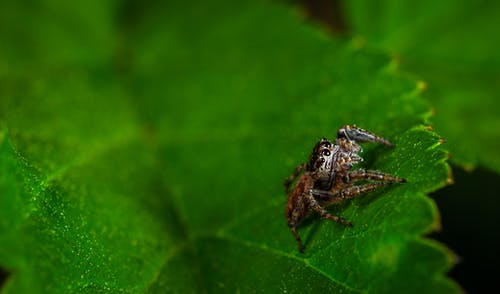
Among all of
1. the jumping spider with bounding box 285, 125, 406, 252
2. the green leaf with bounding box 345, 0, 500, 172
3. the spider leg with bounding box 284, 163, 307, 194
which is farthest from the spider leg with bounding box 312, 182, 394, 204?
the green leaf with bounding box 345, 0, 500, 172

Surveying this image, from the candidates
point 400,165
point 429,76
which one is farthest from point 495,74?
point 400,165

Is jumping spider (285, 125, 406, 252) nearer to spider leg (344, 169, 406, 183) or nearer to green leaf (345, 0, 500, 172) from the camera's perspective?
spider leg (344, 169, 406, 183)

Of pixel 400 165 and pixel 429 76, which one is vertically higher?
pixel 429 76

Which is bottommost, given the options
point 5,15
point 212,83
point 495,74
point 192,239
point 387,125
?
point 192,239

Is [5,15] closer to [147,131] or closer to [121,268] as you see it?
[147,131]

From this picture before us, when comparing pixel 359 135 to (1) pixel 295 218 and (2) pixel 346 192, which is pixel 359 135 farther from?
(1) pixel 295 218

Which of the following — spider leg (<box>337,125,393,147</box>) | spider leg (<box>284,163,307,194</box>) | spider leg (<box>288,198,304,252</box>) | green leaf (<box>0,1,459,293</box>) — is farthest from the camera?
spider leg (<box>284,163,307,194</box>)
